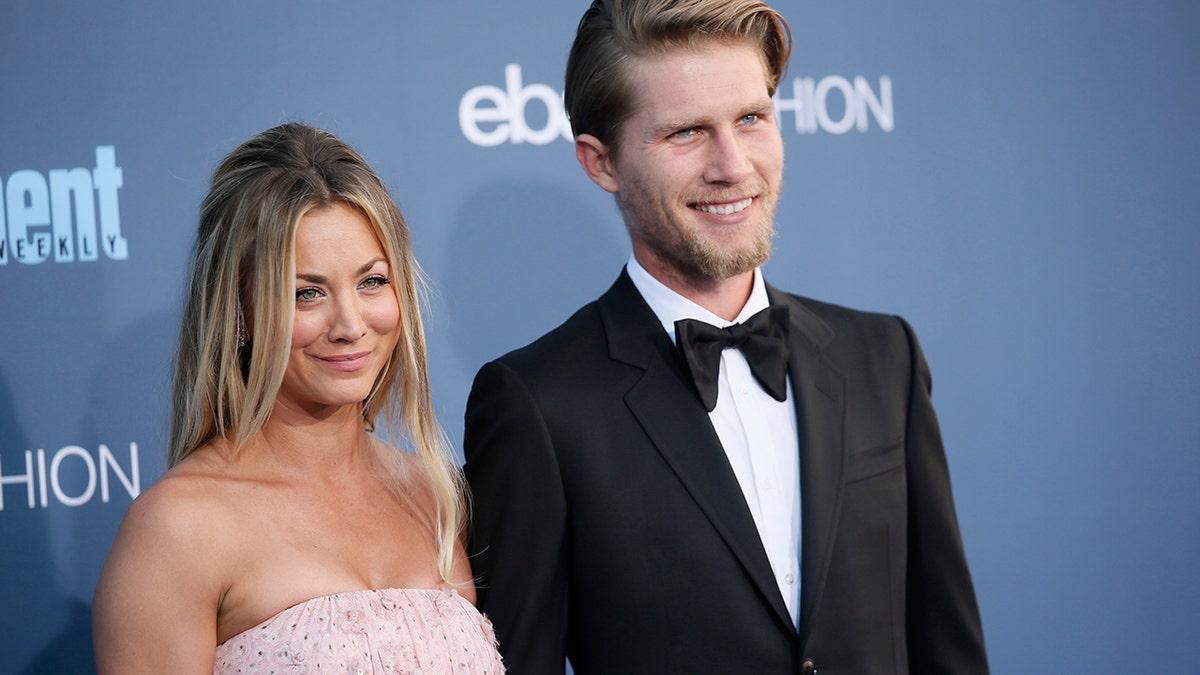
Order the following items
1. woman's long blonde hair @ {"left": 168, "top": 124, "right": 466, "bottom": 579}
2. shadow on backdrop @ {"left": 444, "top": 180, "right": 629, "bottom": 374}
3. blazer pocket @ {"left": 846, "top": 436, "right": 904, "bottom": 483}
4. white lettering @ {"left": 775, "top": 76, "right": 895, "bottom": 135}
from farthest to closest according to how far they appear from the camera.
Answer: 1. white lettering @ {"left": 775, "top": 76, "right": 895, "bottom": 135}
2. shadow on backdrop @ {"left": 444, "top": 180, "right": 629, "bottom": 374}
3. blazer pocket @ {"left": 846, "top": 436, "right": 904, "bottom": 483}
4. woman's long blonde hair @ {"left": 168, "top": 124, "right": 466, "bottom": 579}

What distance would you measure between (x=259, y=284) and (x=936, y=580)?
3.66ft

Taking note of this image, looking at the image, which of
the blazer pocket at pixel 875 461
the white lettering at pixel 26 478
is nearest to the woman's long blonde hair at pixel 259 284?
the blazer pocket at pixel 875 461

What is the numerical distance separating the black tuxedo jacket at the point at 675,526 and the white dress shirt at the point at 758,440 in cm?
2

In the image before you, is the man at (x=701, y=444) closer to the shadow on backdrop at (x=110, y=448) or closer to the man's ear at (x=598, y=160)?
the man's ear at (x=598, y=160)

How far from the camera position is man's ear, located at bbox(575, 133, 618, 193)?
1.96 metres

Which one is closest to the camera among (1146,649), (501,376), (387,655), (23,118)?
(387,655)

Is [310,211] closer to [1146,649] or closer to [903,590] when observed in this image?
[903,590]

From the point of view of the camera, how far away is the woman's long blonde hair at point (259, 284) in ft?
5.65

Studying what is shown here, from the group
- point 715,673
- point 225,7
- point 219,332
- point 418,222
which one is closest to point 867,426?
point 715,673

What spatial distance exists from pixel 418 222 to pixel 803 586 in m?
1.26

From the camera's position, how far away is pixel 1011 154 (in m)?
Result: 2.81

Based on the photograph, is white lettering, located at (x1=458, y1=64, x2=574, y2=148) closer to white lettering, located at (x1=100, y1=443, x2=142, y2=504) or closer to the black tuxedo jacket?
the black tuxedo jacket

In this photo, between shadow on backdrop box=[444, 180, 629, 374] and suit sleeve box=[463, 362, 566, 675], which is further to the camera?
shadow on backdrop box=[444, 180, 629, 374]

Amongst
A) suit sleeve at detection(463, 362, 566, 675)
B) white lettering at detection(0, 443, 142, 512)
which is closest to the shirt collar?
suit sleeve at detection(463, 362, 566, 675)
